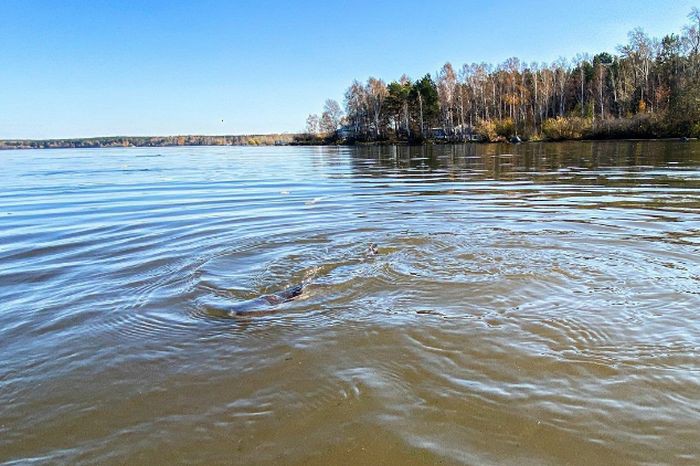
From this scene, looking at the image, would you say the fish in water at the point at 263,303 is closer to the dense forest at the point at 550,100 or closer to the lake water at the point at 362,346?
the lake water at the point at 362,346

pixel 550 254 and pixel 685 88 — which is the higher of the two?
pixel 685 88

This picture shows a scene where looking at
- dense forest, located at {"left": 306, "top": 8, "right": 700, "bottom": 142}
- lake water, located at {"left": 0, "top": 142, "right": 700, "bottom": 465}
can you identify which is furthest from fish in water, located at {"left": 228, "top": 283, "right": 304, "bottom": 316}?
dense forest, located at {"left": 306, "top": 8, "right": 700, "bottom": 142}

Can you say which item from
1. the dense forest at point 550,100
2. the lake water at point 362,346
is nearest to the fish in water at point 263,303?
the lake water at point 362,346

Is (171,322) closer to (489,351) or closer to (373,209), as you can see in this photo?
(489,351)

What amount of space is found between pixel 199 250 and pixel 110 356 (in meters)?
4.01

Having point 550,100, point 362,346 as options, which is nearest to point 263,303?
point 362,346

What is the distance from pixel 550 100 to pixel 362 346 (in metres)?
93.9

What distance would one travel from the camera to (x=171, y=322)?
4996 mm

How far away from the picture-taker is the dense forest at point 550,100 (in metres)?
60.1

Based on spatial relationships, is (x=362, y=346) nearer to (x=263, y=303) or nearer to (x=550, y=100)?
(x=263, y=303)

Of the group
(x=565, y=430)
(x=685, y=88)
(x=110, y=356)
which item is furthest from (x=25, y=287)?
(x=685, y=88)

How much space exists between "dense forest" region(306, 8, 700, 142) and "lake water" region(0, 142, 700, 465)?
61608 mm

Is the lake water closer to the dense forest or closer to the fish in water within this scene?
the fish in water

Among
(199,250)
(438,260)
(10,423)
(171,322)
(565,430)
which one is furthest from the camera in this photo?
(199,250)
